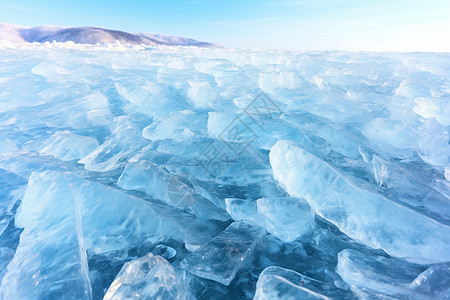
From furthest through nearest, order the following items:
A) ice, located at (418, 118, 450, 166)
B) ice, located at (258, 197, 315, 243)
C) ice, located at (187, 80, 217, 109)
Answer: ice, located at (187, 80, 217, 109) < ice, located at (418, 118, 450, 166) < ice, located at (258, 197, 315, 243)

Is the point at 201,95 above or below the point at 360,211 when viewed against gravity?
above

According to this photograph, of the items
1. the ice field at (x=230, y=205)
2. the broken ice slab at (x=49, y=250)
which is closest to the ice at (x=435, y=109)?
the ice field at (x=230, y=205)

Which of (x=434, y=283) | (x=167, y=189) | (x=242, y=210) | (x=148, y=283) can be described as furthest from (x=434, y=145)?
(x=148, y=283)

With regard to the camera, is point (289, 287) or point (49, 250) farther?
point (49, 250)

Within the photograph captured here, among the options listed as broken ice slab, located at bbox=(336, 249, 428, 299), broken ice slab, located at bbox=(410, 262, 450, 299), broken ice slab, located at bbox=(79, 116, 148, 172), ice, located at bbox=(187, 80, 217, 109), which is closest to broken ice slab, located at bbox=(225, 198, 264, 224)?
broken ice slab, located at bbox=(336, 249, 428, 299)

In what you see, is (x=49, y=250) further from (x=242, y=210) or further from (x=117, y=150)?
(x=117, y=150)

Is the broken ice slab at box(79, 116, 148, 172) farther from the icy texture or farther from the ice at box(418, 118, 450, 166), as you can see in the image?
the ice at box(418, 118, 450, 166)

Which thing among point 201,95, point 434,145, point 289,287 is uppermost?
point 201,95
